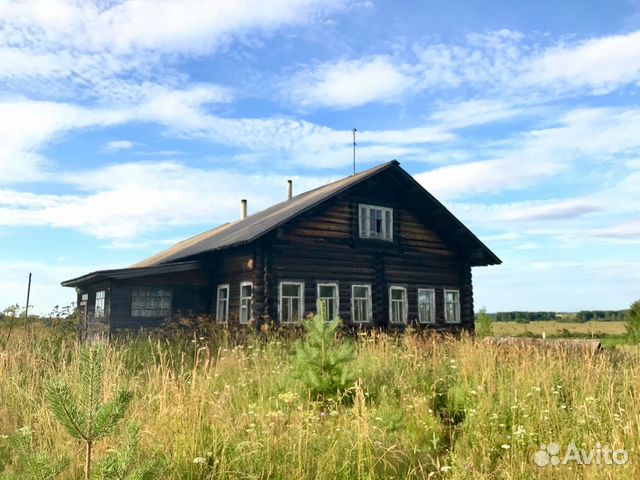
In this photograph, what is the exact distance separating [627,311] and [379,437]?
91.5 ft

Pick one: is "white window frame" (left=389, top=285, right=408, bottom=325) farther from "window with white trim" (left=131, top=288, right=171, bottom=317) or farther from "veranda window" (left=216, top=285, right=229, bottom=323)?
"window with white trim" (left=131, top=288, right=171, bottom=317)

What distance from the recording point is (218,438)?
4891 millimetres

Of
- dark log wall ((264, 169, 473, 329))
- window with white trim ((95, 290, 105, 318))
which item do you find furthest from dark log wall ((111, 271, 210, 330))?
dark log wall ((264, 169, 473, 329))

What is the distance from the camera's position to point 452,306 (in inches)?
Answer: 824

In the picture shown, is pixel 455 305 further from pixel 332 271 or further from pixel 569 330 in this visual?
pixel 569 330

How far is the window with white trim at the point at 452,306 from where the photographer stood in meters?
20.7

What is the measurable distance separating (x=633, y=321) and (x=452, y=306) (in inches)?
519

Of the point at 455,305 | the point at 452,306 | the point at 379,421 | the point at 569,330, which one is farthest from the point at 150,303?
the point at 569,330

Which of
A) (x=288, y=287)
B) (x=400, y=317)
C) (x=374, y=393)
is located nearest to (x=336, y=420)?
(x=374, y=393)

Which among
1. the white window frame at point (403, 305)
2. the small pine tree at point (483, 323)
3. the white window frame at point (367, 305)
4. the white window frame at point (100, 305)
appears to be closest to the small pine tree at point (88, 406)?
the white window frame at point (367, 305)

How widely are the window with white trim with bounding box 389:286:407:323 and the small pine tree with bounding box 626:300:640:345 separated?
1537 cm

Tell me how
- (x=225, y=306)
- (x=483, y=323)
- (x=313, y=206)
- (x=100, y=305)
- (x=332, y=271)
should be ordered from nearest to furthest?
1. (x=313, y=206)
2. (x=332, y=271)
3. (x=225, y=306)
4. (x=100, y=305)
5. (x=483, y=323)

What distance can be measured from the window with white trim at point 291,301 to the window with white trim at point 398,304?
3.75m

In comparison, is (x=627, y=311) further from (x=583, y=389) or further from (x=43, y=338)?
(x=43, y=338)
